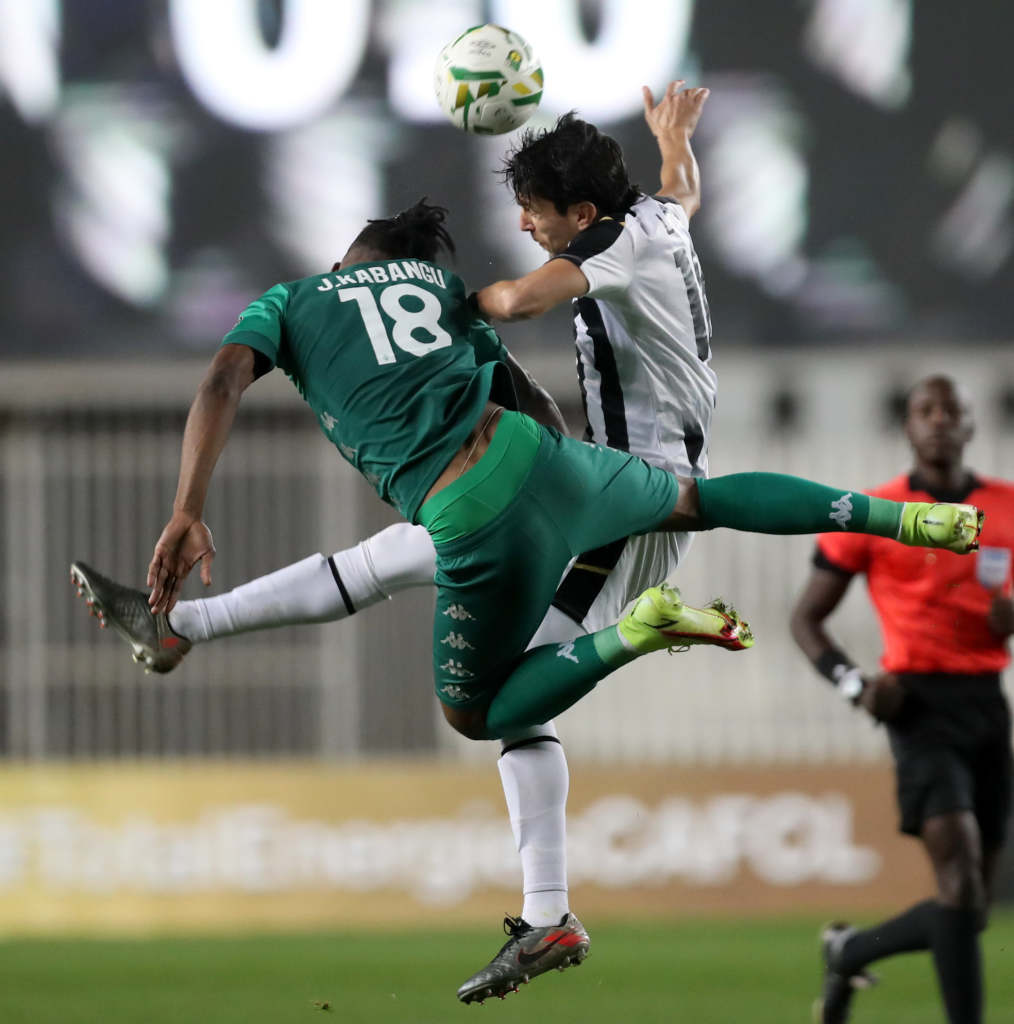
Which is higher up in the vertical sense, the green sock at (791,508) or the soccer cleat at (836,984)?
the green sock at (791,508)

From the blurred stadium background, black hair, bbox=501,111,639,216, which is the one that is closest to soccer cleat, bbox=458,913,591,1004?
black hair, bbox=501,111,639,216

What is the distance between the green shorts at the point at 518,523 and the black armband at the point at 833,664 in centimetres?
202

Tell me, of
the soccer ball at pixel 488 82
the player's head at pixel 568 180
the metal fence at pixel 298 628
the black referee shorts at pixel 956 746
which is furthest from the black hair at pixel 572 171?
the metal fence at pixel 298 628

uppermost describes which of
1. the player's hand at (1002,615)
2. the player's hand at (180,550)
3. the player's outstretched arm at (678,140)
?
the player's outstretched arm at (678,140)

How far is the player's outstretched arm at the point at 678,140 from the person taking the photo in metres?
5.77

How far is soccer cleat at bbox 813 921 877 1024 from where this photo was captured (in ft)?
23.2

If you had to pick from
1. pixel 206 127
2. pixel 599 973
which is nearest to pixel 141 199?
pixel 206 127

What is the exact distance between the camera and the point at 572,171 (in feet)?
17.1

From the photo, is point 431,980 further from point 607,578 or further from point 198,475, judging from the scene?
point 198,475

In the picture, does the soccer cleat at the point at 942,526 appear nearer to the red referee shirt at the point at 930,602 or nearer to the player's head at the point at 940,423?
the red referee shirt at the point at 930,602

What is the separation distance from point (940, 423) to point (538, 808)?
2447mm

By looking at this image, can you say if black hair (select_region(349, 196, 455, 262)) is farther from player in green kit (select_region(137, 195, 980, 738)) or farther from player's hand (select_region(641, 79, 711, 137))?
player's hand (select_region(641, 79, 711, 137))

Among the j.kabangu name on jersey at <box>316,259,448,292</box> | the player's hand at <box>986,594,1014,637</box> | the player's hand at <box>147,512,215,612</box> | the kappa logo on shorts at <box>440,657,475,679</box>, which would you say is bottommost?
the kappa logo on shorts at <box>440,657,475,679</box>

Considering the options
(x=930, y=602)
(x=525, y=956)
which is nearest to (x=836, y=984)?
(x=930, y=602)
